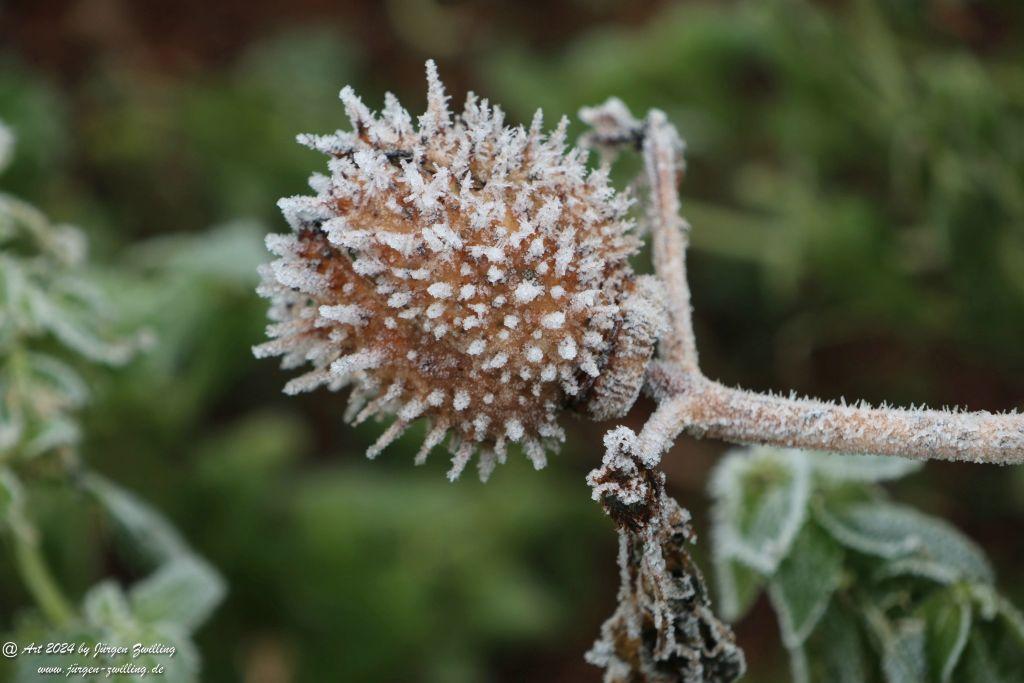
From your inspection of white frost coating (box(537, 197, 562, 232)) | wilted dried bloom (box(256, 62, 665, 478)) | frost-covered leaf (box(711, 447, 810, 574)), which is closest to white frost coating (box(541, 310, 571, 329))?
wilted dried bloom (box(256, 62, 665, 478))

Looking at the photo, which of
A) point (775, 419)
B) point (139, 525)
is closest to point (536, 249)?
point (775, 419)

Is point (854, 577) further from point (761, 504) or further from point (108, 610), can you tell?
point (108, 610)

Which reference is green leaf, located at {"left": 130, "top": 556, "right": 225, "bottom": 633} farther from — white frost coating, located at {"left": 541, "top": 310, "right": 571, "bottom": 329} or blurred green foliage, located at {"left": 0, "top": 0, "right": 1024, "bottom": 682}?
white frost coating, located at {"left": 541, "top": 310, "right": 571, "bottom": 329}

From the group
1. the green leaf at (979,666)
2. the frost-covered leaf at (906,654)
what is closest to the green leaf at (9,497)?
the frost-covered leaf at (906,654)

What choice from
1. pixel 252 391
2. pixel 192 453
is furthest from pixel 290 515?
pixel 252 391

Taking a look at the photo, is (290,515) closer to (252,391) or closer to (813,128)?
(252,391)

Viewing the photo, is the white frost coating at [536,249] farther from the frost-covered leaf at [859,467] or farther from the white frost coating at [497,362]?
the frost-covered leaf at [859,467]
